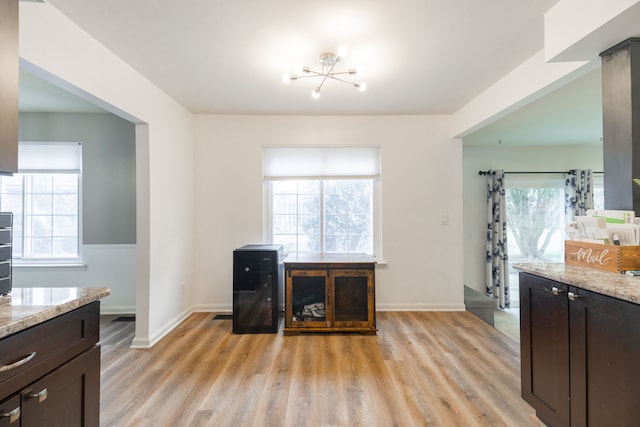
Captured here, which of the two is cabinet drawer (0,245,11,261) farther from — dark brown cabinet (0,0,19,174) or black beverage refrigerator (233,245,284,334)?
black beverage refrigerator (233,245,284,334)

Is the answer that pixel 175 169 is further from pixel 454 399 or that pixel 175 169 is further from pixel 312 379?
pixel 454 399

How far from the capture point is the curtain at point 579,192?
A: 507 centimetres

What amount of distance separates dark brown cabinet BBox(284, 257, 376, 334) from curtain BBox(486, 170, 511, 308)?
10.2 ft

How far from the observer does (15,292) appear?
135cm

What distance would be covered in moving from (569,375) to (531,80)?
221 cm

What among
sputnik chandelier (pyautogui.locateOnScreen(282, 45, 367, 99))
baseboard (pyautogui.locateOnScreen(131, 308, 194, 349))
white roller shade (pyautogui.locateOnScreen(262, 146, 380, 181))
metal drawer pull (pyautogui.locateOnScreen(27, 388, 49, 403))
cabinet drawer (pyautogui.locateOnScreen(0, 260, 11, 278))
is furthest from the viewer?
white roller shade (pyautogui.locateOnScreen(262, 146, 380, 181))

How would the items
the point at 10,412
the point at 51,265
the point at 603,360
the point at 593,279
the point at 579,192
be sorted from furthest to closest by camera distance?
the point at 579,192, the point at 51,265, the point at 593,279, the point at 603,360, the point at 10,412

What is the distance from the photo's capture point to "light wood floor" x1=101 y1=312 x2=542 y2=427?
1.86 metres

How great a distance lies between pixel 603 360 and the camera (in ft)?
4.17

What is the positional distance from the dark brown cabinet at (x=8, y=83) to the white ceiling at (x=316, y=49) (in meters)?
0.77

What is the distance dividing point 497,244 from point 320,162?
3.45 metres

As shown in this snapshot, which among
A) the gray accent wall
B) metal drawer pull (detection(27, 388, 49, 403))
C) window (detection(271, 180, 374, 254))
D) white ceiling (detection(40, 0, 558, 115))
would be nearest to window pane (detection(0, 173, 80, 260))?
the gray accent wall

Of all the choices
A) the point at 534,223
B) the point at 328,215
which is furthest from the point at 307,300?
the point at 534,223

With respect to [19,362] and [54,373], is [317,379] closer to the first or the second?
[54,373]
